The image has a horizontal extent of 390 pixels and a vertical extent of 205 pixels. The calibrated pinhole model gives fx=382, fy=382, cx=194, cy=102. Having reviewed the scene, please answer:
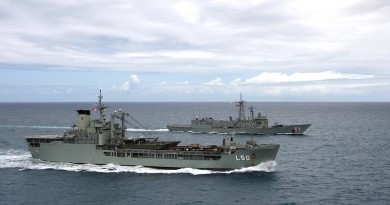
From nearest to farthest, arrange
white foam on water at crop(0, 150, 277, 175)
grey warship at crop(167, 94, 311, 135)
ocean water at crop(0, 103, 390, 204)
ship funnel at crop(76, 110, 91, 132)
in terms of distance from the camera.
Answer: ocean water at crop(0, 103, 390, 204), white foam on water at crop(0, 150, 277, 175), ship funnel at crop(76, 110, 91, 132), grey warship at crop(167, 94, 311, 135)

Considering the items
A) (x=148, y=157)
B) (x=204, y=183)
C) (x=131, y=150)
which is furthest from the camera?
(x=131, y=150)

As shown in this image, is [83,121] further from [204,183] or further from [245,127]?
[245,127]

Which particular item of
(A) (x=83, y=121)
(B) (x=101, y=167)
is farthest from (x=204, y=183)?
(A) (x=83, y=121)

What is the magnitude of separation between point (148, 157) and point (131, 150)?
3.07 m

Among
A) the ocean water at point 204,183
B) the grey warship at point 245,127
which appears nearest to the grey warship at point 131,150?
the ocean water at point 204,183

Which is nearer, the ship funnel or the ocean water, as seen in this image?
the ocean water

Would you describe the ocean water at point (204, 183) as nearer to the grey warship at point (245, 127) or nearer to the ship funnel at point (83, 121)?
the ship funnel at point (83, 121)

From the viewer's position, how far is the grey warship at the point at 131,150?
5872 cm

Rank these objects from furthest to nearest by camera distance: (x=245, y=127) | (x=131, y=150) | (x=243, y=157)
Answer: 1. (x=245, y=127)
2. (x=131, y=150)
3. (x=243, y=157)

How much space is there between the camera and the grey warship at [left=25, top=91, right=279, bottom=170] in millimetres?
58719

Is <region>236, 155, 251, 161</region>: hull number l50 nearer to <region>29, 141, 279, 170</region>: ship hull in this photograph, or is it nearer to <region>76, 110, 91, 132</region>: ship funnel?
<region>29, 141, 279, 170</region>: ship hull

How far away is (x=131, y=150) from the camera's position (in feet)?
203

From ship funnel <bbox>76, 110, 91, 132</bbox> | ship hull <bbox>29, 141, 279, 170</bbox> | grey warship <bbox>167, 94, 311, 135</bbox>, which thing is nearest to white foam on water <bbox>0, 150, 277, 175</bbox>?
ship hull <bbox>29, 141, 279, 170</bbox>

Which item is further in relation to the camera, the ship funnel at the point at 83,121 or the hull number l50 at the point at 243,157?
the ship funnel at the point at 83,121
